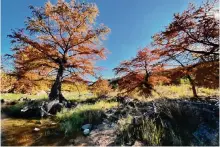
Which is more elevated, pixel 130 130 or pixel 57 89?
pixel 57 89

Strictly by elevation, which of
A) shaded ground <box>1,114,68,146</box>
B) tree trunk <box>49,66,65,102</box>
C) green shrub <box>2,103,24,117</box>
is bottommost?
shaded ground <box>1,114,68,146</box>

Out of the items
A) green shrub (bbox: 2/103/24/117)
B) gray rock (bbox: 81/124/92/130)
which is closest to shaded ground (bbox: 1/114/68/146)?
gray rock (bbox: 81/124/92/130)

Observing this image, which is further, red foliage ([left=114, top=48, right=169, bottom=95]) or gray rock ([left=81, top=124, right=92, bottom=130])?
red foliage ([left=114, top=48, right=169, bottom=95])

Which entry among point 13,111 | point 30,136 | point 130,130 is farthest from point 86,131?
point 13,111

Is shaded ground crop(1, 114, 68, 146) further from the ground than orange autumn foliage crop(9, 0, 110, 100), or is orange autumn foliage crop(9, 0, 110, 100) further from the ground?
orange autumn foliage crop(9, 0, 110, 100)

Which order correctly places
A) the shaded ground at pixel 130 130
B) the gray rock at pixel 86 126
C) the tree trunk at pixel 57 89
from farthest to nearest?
the tree trunk at pixel 57 89, the gray rock at pixel 86 126, the shaded ground at pixel 130 130

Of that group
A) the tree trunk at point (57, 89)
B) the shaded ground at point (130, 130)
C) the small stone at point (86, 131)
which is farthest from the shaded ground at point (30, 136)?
the tree trunk at point (57, 89)

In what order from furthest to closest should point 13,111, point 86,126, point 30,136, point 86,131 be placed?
1. point 13,111
2. point 86,126
3. point 86,131
4. point 30,136

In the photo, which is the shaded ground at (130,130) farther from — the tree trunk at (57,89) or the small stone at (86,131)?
the tree trunk at (57,89)

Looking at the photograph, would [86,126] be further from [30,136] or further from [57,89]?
[57,89]

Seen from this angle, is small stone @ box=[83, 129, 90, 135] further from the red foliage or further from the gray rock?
the red foliage

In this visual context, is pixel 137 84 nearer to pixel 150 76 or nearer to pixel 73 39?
pixel 150 76

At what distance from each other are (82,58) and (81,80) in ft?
4.15

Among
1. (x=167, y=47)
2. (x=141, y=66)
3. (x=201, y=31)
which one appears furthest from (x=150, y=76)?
(x=201, y=31)
